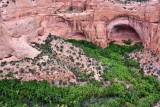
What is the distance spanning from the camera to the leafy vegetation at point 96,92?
38031mm

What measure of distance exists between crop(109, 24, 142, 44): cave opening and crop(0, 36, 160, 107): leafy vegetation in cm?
578

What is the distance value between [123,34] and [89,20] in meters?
5.19

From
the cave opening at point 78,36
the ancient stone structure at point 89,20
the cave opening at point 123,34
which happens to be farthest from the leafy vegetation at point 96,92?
the cave opening at point 123,34

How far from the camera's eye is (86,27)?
4838cm

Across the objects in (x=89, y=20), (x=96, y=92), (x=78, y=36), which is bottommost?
(x=96, y=92)

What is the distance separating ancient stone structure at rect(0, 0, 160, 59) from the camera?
44.9 metres

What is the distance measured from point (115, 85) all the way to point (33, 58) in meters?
8.66

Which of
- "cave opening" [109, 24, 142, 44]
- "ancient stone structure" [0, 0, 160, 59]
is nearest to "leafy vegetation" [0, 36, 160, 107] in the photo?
"ancient stone structure" [0, 0, 160, 59]

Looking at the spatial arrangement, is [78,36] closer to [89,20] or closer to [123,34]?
Result: [89,20]

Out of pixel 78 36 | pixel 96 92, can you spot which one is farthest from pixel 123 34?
pixel 96 92

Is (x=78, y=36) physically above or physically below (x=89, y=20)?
below

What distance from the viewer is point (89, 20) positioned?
4816 cm

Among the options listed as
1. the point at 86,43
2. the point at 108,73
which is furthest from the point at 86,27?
the point at 108,73

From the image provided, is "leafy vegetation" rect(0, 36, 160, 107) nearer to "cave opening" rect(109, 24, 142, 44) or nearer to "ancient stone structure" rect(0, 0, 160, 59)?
"ancient stone structure" rect(0, 0, 160, 59)
